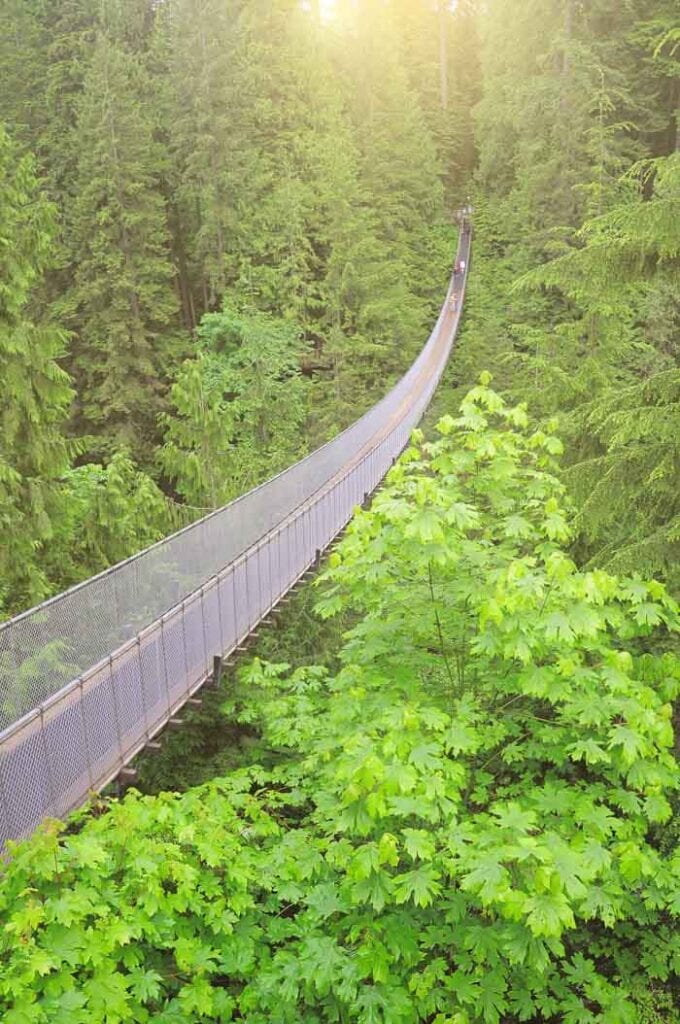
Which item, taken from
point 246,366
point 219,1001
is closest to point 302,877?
point 219,1001

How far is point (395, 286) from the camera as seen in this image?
2512 cm

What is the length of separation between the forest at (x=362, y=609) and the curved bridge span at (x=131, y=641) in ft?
1.12

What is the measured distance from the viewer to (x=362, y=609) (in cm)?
794

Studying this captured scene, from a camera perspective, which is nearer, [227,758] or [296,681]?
[296,681]

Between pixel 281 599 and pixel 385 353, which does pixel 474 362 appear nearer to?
pixel 385 353

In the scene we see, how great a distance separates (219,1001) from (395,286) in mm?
23435

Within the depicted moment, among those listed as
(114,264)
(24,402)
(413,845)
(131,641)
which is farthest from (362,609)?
(114,264)

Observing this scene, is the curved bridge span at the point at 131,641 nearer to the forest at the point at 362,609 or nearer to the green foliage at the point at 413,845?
the forest at the point at 362,609

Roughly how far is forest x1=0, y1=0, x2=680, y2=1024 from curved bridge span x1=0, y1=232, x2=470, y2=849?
1.12 ft

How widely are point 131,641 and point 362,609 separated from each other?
2.70 m

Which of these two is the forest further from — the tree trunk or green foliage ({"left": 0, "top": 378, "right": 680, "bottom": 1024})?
the tree trunk

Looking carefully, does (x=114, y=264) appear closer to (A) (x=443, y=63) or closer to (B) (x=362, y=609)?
(B) (x=362, y=609)

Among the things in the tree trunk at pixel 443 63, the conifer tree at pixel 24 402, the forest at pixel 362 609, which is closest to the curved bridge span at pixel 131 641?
the forest at pixel 362 609

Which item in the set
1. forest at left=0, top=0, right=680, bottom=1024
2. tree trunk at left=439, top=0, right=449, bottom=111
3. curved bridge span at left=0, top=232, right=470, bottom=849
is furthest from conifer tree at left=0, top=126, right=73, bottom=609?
tree trunk at left=439, top=0, right=449, bottom=111
